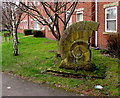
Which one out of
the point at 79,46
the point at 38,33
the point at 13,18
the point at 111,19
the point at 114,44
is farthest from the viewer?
the point at 38,33

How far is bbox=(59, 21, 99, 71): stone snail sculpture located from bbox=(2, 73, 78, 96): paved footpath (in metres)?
1.58

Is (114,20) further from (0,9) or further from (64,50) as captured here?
(0,9)

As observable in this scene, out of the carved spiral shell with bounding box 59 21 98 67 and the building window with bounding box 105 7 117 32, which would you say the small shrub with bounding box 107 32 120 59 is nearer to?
the building window with bounding box 105 7 117 32

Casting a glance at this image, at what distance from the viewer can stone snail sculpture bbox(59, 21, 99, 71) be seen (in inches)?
239

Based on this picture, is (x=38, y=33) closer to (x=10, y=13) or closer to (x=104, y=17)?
(x=10, y=13)

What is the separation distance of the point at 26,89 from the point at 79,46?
97.9 inches

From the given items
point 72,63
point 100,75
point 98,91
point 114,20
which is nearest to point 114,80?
point 100,75

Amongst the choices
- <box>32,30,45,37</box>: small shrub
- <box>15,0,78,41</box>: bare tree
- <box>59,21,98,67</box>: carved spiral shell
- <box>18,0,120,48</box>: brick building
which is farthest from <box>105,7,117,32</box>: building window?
<box>32,30,45,37</box>: small shrub

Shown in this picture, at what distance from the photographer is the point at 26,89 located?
4.91 meters

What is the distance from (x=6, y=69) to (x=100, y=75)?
13.9 feet

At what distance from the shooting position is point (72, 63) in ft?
20.5

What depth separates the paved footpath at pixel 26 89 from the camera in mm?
4523

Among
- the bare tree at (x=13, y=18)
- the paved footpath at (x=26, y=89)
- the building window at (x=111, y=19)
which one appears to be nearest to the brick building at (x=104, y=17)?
the building window at (x=111, y=19)

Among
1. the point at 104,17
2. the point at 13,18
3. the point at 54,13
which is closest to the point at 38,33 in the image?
the point at 13,18
